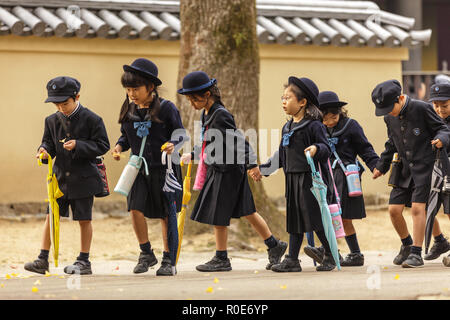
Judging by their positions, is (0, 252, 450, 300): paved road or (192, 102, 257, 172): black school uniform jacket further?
(192, 102, 257, 172): black school uniform jacket

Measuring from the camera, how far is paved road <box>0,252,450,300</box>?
17.0 feet

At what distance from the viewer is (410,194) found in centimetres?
704

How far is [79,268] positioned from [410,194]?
9.02 ft

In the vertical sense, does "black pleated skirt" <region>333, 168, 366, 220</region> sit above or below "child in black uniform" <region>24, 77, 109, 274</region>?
below

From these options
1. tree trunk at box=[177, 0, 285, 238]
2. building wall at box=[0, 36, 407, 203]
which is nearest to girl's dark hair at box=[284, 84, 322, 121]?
tree trunk at box=[177, 0, 285, 238]

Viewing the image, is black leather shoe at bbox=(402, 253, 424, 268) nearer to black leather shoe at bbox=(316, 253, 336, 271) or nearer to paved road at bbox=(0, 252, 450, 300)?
paved road at bbox=(0, 252, 450, 300)


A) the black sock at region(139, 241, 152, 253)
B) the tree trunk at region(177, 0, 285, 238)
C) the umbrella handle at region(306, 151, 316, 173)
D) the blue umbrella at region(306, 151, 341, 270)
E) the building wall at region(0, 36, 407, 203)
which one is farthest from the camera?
the building wall at region(0, 36, 407, 203)

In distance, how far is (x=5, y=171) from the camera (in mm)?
11375

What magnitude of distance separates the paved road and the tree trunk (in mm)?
2858

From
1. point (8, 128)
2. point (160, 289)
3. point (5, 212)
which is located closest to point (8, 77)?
point (8, 128)

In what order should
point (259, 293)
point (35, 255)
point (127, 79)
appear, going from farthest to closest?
point (35, 255), point (127, 79), point (259, 293)

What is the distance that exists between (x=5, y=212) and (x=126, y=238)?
1845 mm

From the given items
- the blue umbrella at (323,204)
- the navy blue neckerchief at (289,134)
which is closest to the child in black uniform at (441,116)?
the blue umbrella at (323,204)
